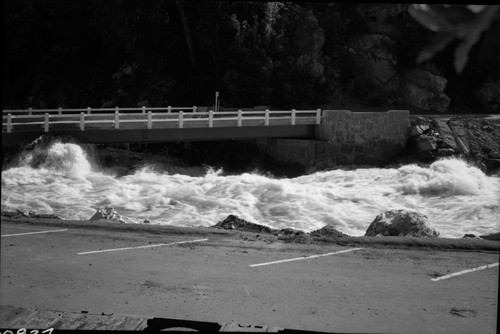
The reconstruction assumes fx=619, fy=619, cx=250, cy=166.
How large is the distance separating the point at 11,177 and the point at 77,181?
1792 millimetres

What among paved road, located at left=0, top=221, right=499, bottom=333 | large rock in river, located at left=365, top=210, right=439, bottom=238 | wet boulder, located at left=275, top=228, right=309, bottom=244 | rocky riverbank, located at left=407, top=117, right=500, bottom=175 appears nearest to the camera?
paved road, located at left=0, top=221, right=499, bottom=333

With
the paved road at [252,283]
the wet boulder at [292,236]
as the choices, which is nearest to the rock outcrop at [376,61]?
the wet boulder at [292,236]

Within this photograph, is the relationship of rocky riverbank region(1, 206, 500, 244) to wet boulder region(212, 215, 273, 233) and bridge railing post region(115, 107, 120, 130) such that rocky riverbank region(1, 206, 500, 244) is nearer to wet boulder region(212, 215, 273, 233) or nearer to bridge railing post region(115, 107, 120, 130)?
wet boulder region(212, 215, 273, 233)

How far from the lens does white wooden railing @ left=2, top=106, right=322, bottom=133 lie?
1889cm

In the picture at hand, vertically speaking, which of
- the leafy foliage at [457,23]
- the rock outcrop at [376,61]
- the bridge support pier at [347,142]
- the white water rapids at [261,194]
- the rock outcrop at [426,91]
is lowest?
the white water rapids at [261,194]

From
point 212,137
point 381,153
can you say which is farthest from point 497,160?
point 212,137

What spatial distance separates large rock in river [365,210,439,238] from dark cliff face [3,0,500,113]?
2519 millimetres

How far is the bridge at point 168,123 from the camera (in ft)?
62.4

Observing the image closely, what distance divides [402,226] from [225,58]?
8.23m

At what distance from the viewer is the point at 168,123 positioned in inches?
790

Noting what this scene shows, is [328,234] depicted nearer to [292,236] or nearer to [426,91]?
[292,236]

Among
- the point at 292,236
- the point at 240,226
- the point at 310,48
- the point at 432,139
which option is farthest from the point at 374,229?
the point at 432,139

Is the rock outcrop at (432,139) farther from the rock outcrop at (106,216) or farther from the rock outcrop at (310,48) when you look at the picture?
the rock outcrop at (106,216)

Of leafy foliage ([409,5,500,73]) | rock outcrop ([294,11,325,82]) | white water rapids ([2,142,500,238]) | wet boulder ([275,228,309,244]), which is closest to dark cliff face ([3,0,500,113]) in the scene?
rock outcrop ([294,11,325,82])
